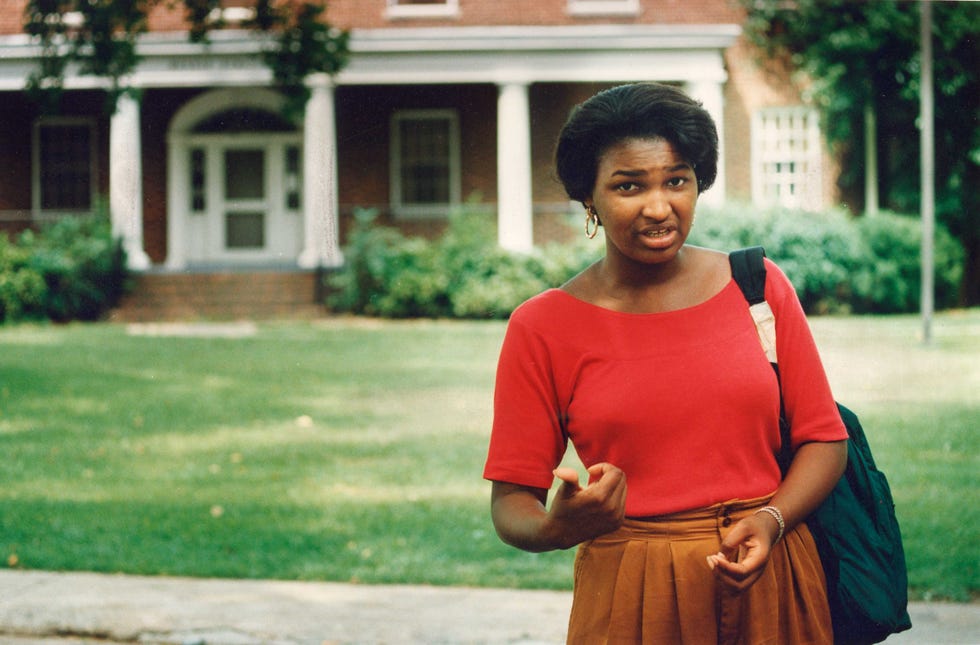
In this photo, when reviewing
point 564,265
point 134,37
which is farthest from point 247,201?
point 134,37

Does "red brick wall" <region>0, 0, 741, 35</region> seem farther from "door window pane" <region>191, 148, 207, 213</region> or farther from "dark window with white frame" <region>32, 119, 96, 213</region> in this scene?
"door window pane" <region>191, 148, 207, 213</region>

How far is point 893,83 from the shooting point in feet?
69.6

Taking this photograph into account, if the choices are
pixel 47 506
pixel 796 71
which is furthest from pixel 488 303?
pixel 47 506

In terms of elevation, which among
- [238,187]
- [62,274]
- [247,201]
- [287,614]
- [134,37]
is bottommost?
[287,614]

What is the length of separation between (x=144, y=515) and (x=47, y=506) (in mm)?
628

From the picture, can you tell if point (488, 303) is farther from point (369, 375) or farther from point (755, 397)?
point (755, 397)

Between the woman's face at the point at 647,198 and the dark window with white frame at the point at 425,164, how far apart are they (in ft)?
70.0

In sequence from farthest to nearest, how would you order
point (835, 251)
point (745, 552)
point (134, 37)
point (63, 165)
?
point (63, 165) < point (835, 251) < point (134, 37) < point (745, 552)

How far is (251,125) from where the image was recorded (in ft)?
80.1

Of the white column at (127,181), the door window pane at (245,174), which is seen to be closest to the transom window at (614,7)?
the door window pane at (245,174)

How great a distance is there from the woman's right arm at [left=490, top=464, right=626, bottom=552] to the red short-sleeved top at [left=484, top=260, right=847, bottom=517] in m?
0.04

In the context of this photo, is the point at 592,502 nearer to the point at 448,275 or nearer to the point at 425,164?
the point at 448,275

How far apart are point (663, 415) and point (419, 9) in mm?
21071

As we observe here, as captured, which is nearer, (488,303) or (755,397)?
(755,397)
